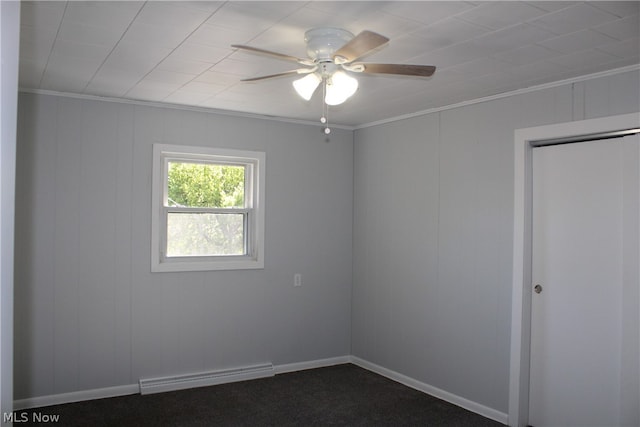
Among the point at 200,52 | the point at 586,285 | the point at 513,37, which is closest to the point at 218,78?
the point at 200,52

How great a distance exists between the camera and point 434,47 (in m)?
2.90

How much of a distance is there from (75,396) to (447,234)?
10.6 ft

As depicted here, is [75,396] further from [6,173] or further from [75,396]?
[6,173]

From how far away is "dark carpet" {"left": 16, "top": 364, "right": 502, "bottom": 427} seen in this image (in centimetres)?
383

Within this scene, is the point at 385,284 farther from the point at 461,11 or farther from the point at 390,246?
the point at 461,11

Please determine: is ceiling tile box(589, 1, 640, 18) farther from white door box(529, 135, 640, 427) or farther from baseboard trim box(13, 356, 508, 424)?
baseboard trim box(13, 356, 508, 424)

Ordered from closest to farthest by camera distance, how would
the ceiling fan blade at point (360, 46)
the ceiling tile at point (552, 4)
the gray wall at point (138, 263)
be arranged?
the ceiling fan blade at point (360, 46) < the ceiling tile at point (552, 4) < the gray wall at point (138, 263)

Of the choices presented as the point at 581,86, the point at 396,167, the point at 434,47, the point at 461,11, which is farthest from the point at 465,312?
the point at 461,11

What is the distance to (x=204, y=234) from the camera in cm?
482

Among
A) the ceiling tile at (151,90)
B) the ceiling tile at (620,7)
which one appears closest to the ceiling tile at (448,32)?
the ceiling tile at (620,7)

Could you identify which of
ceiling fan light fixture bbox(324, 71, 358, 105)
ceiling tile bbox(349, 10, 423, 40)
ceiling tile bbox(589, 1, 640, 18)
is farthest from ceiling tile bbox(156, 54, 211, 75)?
ceiling tile bbox(589, 1, 640, 18)

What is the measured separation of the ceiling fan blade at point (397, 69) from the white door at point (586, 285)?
1.60 metres

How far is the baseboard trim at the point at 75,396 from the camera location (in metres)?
3.96

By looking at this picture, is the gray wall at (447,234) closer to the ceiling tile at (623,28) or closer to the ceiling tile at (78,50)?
the ceiling tile at (623,28)
